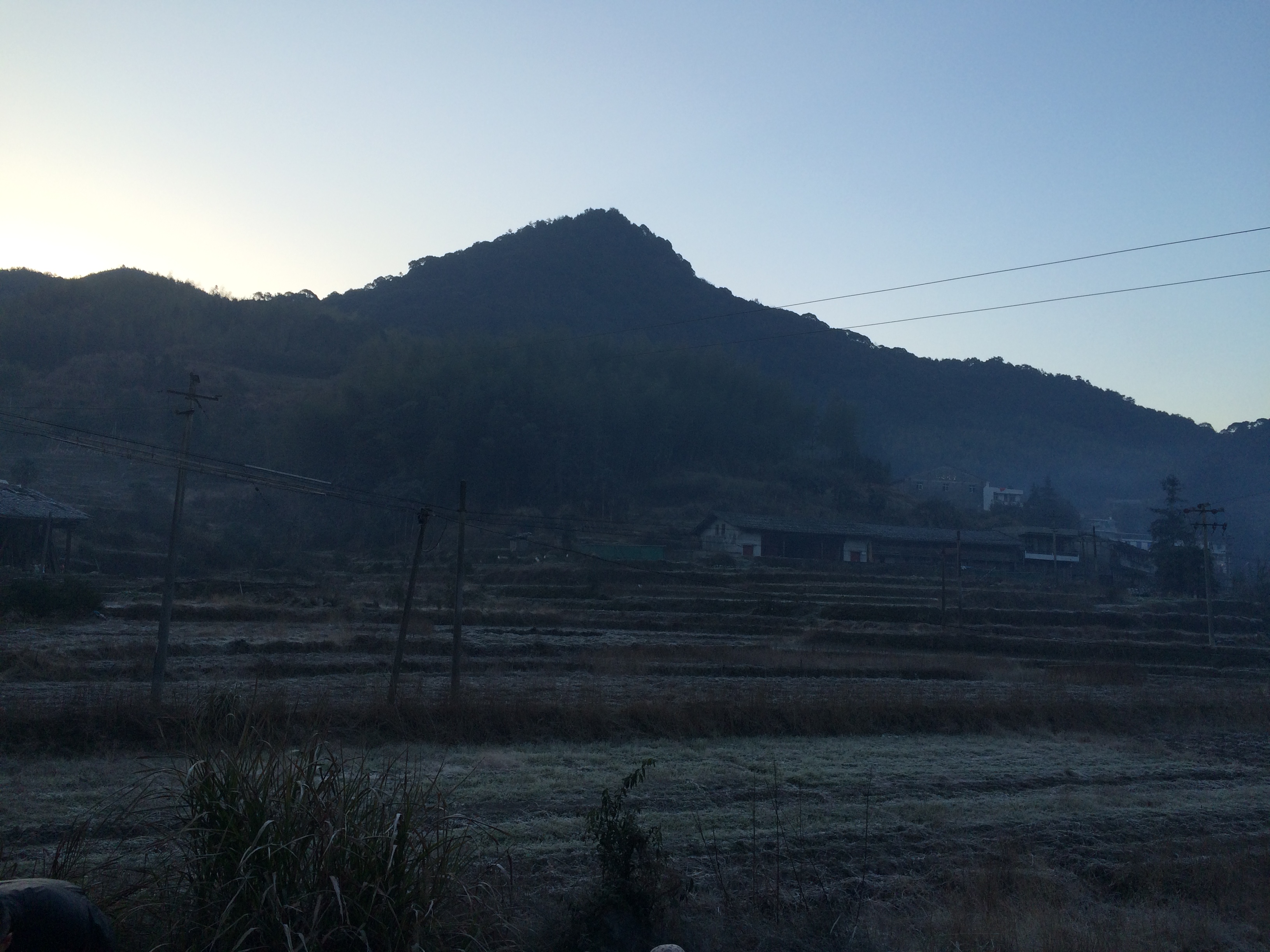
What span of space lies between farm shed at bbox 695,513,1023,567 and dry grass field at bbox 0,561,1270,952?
2523cm

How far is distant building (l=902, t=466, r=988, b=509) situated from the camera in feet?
371

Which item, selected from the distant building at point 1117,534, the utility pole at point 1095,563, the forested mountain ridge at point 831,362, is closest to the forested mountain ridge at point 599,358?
the forested mountain ridge at point 831,362

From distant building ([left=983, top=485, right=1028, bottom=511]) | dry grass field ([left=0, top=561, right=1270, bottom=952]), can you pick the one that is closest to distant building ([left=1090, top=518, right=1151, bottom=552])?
distant building ([left=983, top=485, right=1028, bottom=511])

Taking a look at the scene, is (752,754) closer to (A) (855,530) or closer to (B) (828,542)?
(B) (828,542)

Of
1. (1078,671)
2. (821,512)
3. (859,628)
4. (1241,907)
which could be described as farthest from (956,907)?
(821,512)

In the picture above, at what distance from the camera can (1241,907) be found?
849 centimetres

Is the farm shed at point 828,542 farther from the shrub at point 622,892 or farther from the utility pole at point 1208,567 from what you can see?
the shrub at point 622,892

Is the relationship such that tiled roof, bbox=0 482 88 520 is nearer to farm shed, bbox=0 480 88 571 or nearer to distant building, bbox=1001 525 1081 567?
farm shed, bbox=0 480 88 571

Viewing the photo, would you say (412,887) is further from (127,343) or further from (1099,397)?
(1099,397)

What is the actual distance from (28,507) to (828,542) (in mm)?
47470

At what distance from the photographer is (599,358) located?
95562 millimetres

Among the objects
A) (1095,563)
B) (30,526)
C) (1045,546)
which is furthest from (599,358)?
(30,526)

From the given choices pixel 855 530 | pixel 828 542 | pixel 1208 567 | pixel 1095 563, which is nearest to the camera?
pixel 1208 567

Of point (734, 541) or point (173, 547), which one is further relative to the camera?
point (734, 541)
